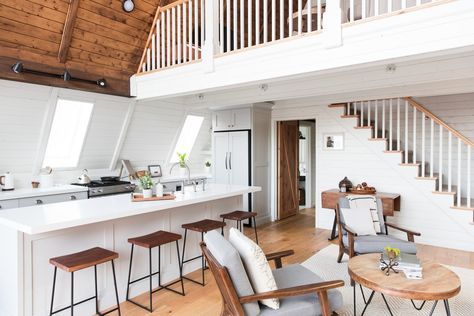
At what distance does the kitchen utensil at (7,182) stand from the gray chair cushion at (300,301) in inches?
146

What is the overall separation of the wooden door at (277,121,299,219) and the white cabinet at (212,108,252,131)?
792 millimetres

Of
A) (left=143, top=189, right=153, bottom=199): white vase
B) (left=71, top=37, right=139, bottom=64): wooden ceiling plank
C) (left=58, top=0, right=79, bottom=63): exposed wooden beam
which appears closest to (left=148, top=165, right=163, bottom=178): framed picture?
(left=71, top=37, right=139, bottom=64): wooden ceiling plank

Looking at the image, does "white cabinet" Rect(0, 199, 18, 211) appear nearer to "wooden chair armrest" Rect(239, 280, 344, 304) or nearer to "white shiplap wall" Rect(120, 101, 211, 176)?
"white shiplap wall" Rect(120, 101, 211, 176)

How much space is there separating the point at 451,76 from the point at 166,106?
13.9ft

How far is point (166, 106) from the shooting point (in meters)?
5.66

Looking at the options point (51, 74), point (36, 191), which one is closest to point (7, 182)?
point (36, 191)

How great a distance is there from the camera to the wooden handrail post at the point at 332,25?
2.81m

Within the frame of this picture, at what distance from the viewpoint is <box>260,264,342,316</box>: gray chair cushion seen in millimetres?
2039

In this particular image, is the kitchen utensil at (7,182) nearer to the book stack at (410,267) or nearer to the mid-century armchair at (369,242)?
the mid-century armchair at (369,242)

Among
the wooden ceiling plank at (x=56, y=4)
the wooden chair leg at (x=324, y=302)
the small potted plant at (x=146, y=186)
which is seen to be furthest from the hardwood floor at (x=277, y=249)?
the wooden ceiling plank at (x=56, y=4)

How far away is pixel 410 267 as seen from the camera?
2389 millimetres

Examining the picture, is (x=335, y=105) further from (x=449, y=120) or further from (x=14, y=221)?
(x=14, y=221)

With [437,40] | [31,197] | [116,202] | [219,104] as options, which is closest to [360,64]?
[437,40]

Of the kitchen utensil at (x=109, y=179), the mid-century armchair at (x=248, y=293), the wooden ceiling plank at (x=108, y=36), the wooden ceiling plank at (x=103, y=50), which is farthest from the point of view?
the kitchen utensil at (x=109, y=179)
